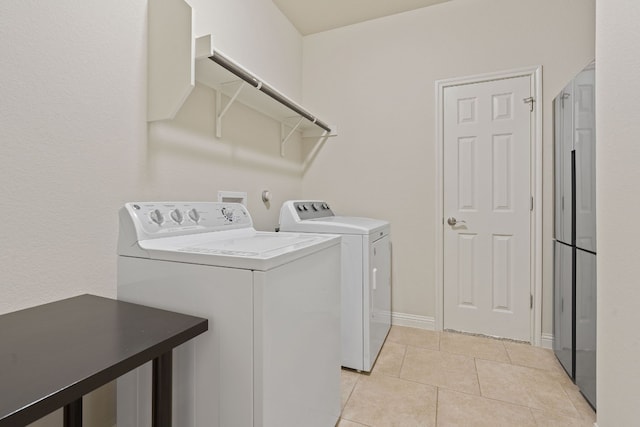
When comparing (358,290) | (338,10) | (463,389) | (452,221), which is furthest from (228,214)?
(338,10)

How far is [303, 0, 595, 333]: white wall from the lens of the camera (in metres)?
2.22

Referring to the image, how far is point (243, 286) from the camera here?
0.92m

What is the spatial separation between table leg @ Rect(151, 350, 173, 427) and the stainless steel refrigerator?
6.30 ft

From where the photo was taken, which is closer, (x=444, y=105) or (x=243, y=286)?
(x=243, y=286)

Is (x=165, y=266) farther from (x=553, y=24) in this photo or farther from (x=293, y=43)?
(x=553, y=24)

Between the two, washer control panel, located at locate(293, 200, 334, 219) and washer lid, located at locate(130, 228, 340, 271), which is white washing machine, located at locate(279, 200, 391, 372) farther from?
washer lid, located at locate(130, 228, 340, 271)

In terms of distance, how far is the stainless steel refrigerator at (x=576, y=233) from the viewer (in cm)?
157

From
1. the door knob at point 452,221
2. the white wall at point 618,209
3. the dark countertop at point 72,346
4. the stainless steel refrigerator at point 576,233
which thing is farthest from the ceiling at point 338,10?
the dark countertop at point 72,346

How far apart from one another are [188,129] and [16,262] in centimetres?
97

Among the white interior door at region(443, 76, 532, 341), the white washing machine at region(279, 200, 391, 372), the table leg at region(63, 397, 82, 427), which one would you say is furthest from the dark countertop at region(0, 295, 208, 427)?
the white interior door at region(443, 76, 532, 341)

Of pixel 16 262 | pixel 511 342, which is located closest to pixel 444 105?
pixel 511 342

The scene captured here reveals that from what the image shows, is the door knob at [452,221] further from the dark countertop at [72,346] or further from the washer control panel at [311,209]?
the dark countertop at [72,346]

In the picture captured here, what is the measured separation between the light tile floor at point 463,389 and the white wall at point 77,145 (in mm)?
1246

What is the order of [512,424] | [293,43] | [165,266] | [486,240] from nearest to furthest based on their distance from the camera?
[165,266], [512,424], [486,240], [293,43]
